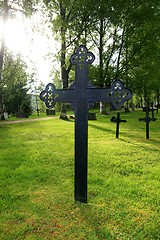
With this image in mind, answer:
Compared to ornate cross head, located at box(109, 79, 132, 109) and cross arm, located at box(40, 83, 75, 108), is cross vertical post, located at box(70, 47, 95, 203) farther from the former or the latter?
ornate cross head, located at box(109, 79, 132, 109)

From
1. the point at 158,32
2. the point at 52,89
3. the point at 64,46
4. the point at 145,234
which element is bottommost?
the point at 145,234

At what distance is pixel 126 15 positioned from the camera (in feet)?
61.6

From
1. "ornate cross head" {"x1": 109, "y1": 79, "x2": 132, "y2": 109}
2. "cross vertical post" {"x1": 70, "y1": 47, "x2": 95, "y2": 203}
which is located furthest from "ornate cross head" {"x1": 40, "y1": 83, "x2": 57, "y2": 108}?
"ornate cross head" {"x1": 109, "y1": 79, "x2": 132, "y2": 109}

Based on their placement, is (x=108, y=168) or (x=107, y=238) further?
(x=108, y=168)

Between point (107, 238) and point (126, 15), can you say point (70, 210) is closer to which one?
point (107, 238)

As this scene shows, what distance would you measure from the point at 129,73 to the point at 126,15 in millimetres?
6597

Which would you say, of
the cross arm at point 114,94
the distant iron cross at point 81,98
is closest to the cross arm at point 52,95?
the distant iron cross at point 81,98

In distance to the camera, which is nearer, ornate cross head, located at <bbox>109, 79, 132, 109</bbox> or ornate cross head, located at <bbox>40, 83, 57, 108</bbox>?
ornate cross head, located at <bbox>109, 79, 132, 109</bbox>

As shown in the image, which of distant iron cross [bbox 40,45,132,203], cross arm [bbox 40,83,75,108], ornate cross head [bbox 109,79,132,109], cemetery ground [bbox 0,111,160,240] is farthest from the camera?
cross arm [bbox 40,83,75,108]

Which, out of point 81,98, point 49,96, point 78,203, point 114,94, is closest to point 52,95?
point 49,96

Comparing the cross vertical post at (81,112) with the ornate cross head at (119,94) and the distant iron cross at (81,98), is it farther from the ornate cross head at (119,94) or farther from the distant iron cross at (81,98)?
the ornate cross head at (119,94)

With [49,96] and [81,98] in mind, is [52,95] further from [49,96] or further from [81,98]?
[81,98]

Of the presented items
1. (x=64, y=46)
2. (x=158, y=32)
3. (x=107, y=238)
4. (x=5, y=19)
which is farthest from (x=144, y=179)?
(x=158, y=32)

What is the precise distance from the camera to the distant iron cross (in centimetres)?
324
